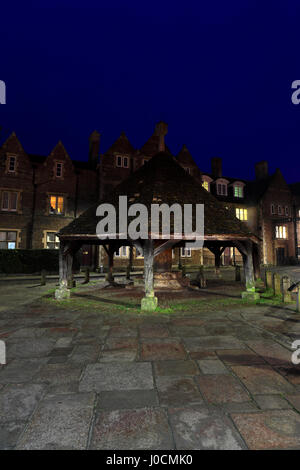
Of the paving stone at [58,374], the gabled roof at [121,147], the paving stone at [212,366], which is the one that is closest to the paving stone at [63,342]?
the paving stone at [58,374]

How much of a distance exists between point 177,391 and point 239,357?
4.99 feet

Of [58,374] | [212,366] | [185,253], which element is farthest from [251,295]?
[185,253]

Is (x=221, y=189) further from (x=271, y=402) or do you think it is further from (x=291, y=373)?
(x=271, y=402)

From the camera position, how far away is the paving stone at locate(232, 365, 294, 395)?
3.05 m

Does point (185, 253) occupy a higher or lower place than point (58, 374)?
higher

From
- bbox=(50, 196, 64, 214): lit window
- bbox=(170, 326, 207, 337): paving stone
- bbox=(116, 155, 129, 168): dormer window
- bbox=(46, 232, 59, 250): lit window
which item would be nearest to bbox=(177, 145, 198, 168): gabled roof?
bbox=(116, 155, 129, 168): dormer window

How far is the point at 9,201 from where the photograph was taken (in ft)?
67.0

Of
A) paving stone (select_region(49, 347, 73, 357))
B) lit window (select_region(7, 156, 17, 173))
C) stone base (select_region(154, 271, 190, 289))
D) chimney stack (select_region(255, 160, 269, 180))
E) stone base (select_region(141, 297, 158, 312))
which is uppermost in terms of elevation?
chimney stack (select_region(255, 160, 269, 180))

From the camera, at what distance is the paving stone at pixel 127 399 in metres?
2.73

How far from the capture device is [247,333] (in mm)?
5285

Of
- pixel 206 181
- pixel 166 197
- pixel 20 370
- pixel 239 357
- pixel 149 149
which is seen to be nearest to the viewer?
pixel 20 370

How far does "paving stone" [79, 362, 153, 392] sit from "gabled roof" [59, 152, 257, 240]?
5457mm

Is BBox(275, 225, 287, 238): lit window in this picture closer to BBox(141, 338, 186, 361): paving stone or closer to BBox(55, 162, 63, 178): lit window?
BBox(55, 162, 63, 178): lit window

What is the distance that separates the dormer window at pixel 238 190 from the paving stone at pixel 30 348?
30991 mm
